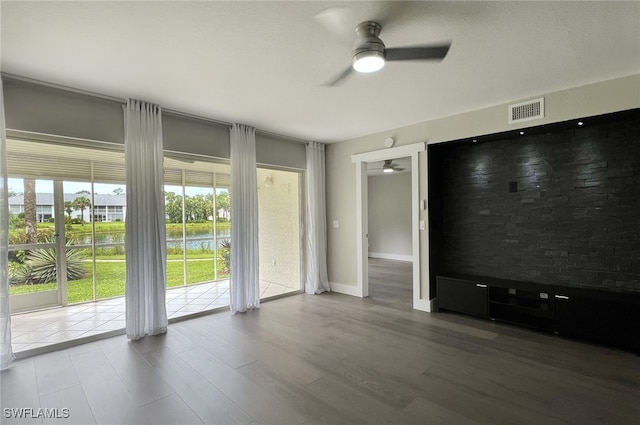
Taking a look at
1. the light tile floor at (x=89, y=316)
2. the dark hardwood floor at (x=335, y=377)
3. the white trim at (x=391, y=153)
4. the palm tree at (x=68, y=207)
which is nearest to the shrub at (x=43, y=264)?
the light tile floor at (x=89, y=316)

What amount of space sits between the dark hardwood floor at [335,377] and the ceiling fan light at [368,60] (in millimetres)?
2388

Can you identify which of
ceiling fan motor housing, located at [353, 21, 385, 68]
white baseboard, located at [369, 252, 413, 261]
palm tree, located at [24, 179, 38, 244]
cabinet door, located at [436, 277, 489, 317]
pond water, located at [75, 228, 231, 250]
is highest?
ceiling fan motor housing, located at [353, 21, 385, 68]

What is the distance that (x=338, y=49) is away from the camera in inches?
91.7

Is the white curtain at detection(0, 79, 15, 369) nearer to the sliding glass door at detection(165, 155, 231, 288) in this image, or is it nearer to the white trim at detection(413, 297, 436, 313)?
the sliding glass door at detection(165, 155, 231, 288)

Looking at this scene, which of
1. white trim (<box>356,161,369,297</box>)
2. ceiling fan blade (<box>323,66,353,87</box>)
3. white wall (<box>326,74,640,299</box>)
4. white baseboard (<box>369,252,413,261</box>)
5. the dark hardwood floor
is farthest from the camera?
white baseboard (<box>369,252,413,261</box>)

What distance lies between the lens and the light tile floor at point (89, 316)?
3387 millimetres

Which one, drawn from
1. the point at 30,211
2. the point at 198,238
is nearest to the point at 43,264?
the point at 30,211

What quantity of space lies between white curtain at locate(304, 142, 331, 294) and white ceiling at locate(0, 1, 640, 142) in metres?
1.85

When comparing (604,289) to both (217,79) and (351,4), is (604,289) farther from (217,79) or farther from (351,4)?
(217,79)

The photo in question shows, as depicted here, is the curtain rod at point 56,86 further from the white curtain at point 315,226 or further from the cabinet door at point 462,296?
the cabinet door at point 462,296

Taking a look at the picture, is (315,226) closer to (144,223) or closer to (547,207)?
(144,223)

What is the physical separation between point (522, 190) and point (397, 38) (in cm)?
280

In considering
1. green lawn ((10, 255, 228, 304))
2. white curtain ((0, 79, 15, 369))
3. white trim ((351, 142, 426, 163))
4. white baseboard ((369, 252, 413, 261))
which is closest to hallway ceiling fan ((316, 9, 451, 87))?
white trim ((351, 142, 426, 163))

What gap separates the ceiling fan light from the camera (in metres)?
1.97
